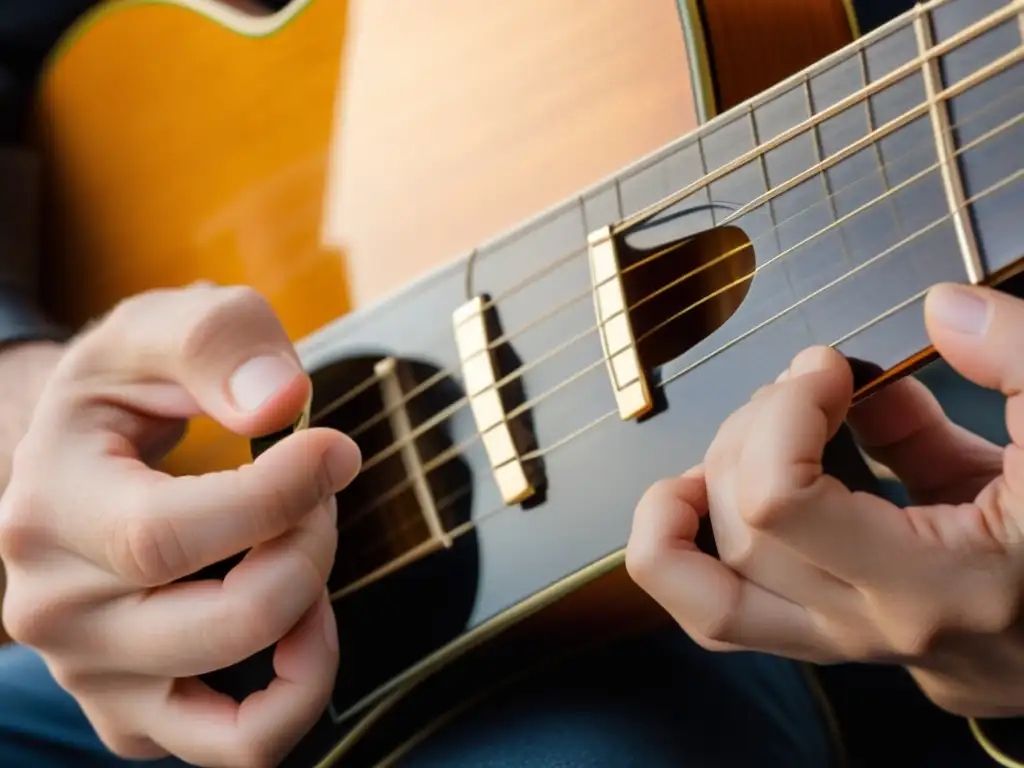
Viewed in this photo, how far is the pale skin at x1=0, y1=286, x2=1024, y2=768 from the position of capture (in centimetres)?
32

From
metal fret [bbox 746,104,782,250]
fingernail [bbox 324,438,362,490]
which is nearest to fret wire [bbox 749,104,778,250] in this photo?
metal fret [bbox 746,104,782,250]

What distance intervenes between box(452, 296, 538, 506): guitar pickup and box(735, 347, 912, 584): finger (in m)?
A: 0.14

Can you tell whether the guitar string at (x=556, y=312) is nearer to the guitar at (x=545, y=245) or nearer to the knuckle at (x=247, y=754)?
the guitar at (x=545, y=245)

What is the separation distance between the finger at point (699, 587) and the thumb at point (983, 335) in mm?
112

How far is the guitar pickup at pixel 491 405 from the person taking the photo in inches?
17.7

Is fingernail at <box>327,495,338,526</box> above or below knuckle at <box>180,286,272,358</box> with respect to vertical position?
below

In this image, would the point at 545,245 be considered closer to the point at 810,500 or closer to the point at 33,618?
the point at 810,500

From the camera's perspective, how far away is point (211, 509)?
40cm

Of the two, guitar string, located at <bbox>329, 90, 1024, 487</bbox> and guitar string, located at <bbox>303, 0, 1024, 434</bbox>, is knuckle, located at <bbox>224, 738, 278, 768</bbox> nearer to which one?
guitar string, located at <bbox>329, 90, 1024, 487</bbox>

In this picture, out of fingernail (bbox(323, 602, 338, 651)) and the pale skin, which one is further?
fingernail (bbox(323, 602, 338, 651))

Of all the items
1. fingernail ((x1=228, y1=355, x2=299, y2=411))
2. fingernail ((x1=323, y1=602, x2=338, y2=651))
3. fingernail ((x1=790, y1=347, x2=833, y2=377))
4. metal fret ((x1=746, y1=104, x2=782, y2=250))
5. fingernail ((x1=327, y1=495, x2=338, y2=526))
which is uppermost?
metal fret ((x1=746, y1=104, x2=782, y2=250))

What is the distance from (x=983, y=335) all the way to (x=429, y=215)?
33 centimetres

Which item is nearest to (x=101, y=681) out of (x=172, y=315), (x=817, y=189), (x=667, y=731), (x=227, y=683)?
(x=227, y=683)

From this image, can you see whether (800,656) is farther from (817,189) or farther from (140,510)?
(140,510)
